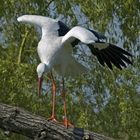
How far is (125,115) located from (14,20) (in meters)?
1.54

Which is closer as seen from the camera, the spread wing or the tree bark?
the tree bark

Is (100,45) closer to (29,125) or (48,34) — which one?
(48,34)

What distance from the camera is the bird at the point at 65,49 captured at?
5.82 metres

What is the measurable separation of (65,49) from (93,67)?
58.5 inches

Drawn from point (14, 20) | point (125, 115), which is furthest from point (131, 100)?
point (14, 20)

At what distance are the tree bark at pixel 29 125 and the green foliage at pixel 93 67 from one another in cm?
191

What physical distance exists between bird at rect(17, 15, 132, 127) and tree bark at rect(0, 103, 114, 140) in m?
0.42

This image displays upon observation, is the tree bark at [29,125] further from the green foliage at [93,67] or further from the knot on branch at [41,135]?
the green foliage at [93,67]

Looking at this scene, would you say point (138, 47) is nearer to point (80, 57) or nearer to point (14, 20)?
point (80, 57)

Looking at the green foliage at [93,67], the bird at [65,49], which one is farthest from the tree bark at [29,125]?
the green foliage at [93,67]

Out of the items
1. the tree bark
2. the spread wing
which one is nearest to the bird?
the spread wing

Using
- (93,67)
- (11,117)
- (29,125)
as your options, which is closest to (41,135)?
(29,125)

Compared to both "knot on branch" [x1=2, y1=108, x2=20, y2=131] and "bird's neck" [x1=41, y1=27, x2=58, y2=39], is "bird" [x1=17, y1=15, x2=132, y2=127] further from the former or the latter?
"knot on branch" [x1=2, y1=108, x2=20, y2=131]

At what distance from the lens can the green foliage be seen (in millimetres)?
7430
